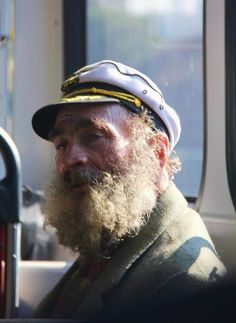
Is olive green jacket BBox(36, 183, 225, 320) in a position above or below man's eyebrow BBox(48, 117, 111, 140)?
below

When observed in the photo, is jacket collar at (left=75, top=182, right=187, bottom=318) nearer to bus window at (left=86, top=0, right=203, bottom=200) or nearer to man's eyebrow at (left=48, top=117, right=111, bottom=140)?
man's eyebrow at (left=48, top=117, right=111, bottom=140)

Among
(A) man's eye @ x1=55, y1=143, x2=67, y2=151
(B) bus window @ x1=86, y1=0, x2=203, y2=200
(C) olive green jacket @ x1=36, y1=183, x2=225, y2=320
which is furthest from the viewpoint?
(B) bus window @ x1=86, y1=0, x2=203, y2=200

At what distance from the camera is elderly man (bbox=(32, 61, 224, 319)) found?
7.39 feet

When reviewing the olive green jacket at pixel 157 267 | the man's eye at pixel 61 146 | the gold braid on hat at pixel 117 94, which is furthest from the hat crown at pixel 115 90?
the olive green jacket at pixel 157 267

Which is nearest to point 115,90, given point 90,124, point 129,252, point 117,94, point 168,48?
point 117,94

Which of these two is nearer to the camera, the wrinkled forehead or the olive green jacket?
the olive green jacket

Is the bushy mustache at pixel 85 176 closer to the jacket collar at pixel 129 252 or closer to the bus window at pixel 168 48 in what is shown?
the jacket collar at pixel 129 252

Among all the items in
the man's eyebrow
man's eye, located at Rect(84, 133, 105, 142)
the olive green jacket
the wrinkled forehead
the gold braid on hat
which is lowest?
the olive green jacket

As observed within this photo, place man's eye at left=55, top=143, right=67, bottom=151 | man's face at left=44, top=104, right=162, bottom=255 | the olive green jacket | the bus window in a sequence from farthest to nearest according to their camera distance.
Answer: the bus window → man's eye at left=55, top=143, right=67, bottom=151 → man's face at left=44, top=104, right=162, bottom=255 → the olive green jacket

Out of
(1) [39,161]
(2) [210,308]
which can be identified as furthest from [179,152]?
(2) [210,308]

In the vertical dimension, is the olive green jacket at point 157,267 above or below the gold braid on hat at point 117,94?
below

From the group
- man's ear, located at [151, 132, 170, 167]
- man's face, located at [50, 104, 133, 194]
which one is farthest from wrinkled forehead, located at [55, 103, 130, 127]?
man's ear, located at [151, 132, 170, 167]

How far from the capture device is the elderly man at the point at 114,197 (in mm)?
2252

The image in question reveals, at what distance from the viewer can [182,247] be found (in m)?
2.25
